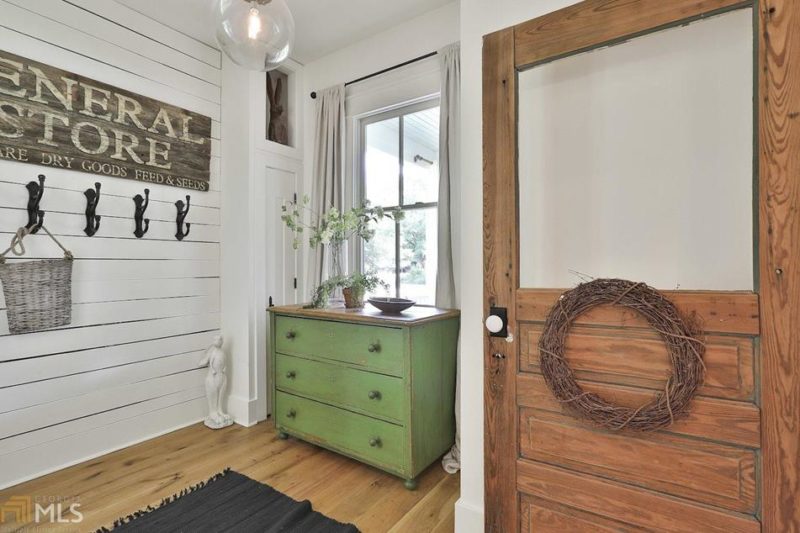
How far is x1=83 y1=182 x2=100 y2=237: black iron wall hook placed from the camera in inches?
90.4

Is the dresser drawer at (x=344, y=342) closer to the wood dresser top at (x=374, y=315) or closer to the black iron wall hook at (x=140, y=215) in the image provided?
the wood dresser top at (x=374, y=315)

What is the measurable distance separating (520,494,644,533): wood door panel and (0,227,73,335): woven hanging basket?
102 inches

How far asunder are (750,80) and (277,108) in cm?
291

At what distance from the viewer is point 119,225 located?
2.46 m

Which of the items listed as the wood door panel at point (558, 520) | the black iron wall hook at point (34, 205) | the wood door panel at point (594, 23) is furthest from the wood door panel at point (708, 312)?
the black iron wall hook at point (34, 205)

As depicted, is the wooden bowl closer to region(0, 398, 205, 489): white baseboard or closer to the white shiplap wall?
the white shiplap wall

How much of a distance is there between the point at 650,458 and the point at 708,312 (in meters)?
0.48

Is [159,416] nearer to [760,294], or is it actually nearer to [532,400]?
[532,400]

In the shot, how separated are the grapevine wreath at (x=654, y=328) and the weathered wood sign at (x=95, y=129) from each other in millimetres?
2701

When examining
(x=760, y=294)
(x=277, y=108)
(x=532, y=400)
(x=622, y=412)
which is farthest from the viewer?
(x=277, y=108)

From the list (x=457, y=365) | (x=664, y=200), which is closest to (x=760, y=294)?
(x=664, y=200)

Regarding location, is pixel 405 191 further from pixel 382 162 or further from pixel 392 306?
pixel 392 306

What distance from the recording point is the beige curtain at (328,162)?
2.94 metres

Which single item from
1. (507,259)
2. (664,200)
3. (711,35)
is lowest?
(507,259)
